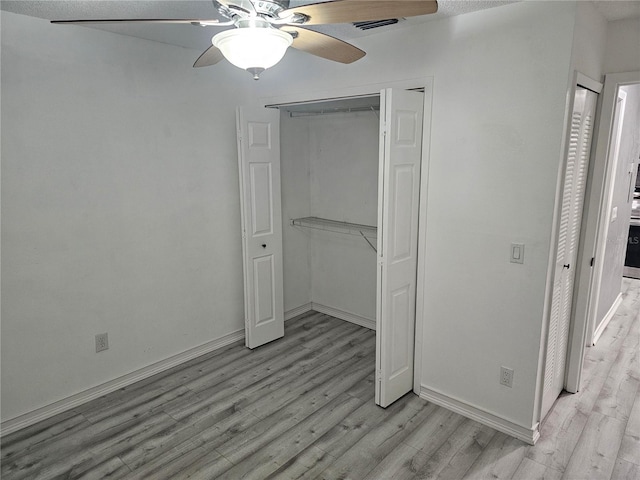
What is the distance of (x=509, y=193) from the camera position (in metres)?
2.40

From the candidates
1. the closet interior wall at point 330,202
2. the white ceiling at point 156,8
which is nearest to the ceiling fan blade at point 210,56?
the white ceiling at point 156,8

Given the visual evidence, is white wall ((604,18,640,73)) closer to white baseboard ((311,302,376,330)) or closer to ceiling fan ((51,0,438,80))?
ceiling fan ((51,0,438,80))

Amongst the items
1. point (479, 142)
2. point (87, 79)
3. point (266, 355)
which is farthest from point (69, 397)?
point (479, 142)

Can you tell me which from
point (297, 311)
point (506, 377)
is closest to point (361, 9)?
point (506, 377)

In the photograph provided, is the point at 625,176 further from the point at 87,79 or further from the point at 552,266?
the point at 87,79

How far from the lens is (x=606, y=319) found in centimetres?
417

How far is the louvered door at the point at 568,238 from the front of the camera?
2398 mm

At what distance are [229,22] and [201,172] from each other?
202 centimetres

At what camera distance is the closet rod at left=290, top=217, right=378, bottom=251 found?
12.8 feet

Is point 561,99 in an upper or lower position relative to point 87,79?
lower

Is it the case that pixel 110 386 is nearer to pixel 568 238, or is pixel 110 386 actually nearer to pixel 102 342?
pixel 102 342

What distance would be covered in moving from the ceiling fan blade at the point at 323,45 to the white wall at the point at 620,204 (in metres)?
2.65

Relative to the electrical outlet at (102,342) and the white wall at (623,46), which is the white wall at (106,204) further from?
the white wall at (623,46)

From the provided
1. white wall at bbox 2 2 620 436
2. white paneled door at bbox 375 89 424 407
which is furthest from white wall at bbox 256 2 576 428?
white paneled door at bbox 375 89 424 407
